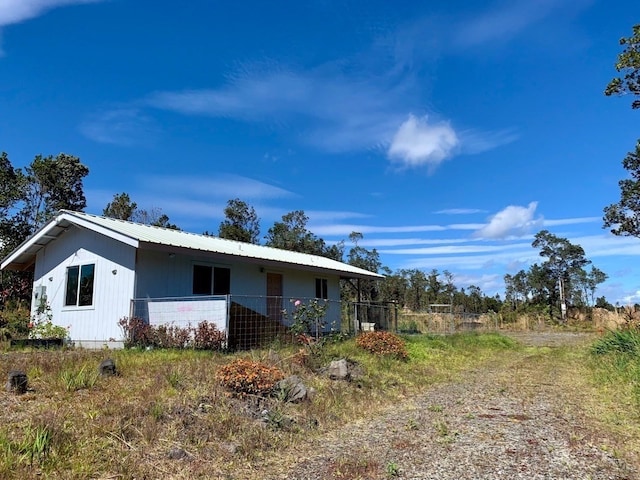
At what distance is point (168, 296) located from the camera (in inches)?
531

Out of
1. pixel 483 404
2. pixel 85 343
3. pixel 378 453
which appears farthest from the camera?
pixel 85 343

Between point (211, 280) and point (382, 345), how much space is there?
576 cm

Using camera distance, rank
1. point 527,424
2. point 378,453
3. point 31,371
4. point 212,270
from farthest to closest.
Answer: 1. point 212,270
2. point 31,371
3. point 527,424
4. point 378,453

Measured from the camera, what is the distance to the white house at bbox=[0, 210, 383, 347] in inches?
480

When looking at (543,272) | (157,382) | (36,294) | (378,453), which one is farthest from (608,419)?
(543,272)

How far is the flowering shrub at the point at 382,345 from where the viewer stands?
39.5ft

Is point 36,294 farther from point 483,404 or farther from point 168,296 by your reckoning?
point 483,404

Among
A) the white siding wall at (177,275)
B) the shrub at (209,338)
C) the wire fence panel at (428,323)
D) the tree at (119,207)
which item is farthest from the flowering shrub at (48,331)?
the tree at (119,207)

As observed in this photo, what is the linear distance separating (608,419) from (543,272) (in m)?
36.3

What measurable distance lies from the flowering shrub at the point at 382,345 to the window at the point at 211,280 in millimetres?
4883

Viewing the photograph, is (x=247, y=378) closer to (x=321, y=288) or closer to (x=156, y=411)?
(x=156, y=411)

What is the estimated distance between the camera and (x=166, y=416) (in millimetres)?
5742

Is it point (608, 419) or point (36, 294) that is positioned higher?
point (36, 294)

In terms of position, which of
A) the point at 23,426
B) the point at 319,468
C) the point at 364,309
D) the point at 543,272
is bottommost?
the point at 319,468
